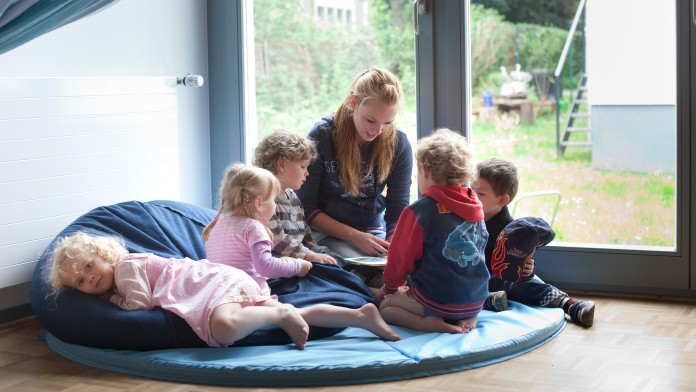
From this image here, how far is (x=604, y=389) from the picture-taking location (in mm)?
2475

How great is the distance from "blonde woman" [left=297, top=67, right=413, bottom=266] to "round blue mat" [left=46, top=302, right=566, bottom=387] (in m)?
0.56

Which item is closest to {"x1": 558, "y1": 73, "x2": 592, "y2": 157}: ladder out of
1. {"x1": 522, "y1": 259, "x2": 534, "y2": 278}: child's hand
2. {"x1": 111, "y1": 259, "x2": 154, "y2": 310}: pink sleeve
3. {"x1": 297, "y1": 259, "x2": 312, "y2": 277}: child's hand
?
{"x1": 522, "y1": 259, "x2": 534, "y2": 278}: child's hand

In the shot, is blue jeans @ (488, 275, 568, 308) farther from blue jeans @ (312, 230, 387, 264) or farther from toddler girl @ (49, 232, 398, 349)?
toddler girl @ (49, 232, 398, 349)

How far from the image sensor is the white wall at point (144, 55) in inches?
137

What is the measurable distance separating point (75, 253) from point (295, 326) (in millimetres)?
736

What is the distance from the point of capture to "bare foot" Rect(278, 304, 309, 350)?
279cm

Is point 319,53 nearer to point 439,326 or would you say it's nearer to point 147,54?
point 147,54

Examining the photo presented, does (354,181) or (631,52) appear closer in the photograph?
(354,181)

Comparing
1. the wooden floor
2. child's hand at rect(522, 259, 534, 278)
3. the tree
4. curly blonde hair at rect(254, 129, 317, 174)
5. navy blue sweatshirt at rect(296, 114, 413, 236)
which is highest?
the tree

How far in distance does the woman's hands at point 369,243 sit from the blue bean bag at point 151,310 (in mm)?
252

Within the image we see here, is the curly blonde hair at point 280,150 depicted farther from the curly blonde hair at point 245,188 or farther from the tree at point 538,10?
the tree at point 538,10

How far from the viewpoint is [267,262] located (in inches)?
117

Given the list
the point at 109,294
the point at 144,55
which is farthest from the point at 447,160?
the point at 144,55

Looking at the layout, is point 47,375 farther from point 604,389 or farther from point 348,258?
point 604,389
